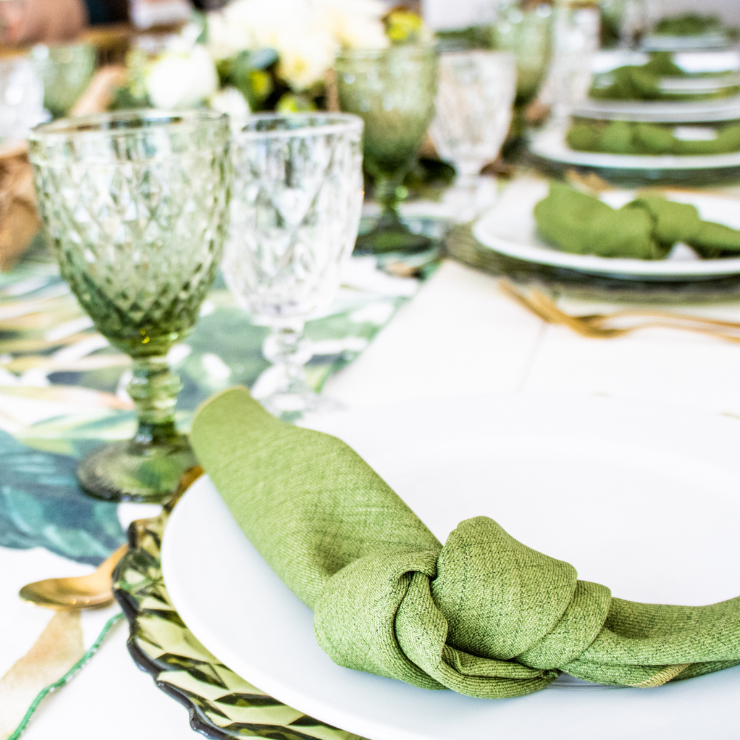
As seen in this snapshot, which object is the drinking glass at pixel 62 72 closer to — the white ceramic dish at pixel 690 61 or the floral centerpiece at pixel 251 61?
the floral centerpiece at pixel 251 61

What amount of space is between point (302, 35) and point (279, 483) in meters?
0.72

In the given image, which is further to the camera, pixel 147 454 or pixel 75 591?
pixel 147 454

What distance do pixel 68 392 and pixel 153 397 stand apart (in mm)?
123

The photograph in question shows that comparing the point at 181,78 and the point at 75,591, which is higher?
the point at 181,78

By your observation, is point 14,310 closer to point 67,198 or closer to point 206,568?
point 67,198

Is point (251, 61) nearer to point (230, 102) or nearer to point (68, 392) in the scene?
point (230, 102)

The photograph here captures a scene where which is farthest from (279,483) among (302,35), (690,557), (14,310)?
(302,35)

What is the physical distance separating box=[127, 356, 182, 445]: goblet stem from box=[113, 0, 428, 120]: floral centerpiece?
479 millimetres

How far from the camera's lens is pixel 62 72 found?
3.82ft

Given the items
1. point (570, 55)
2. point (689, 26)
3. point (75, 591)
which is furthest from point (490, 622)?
point (689, 26)

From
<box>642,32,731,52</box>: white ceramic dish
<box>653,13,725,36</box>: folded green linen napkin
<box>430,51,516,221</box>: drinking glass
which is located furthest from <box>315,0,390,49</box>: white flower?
<box>653,13,725,36</box>: folded green linen napkin

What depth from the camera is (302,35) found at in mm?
916

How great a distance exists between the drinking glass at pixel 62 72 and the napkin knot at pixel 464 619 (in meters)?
1.11

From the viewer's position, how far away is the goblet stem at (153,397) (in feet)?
1.57
